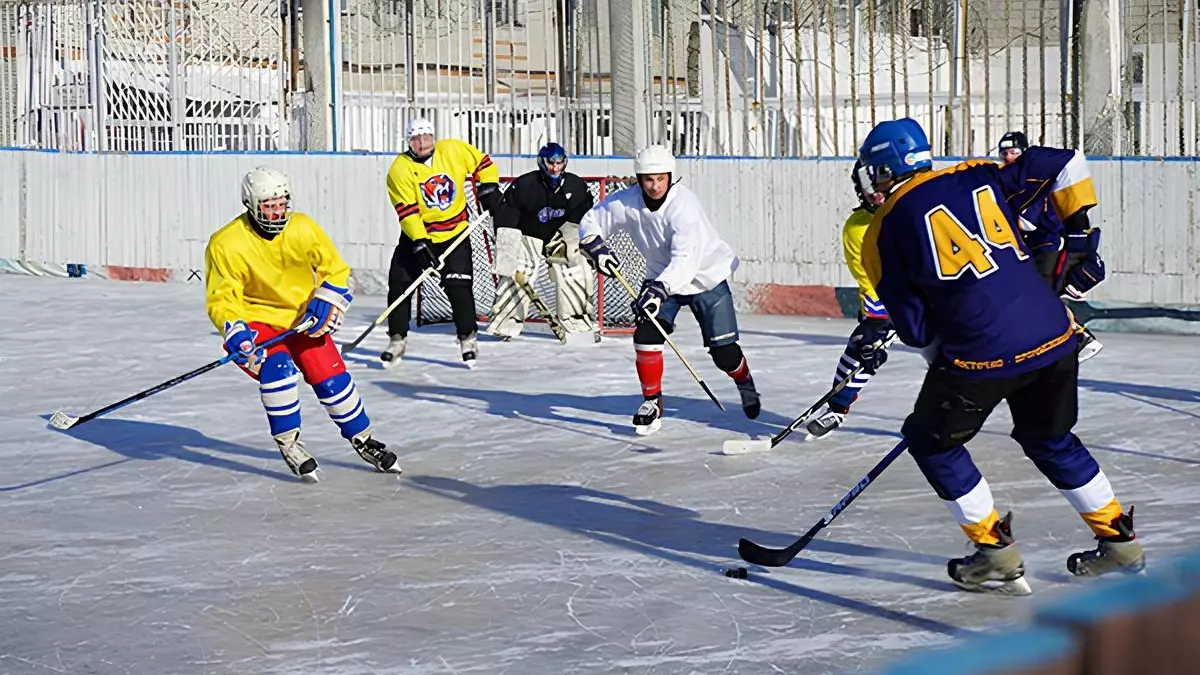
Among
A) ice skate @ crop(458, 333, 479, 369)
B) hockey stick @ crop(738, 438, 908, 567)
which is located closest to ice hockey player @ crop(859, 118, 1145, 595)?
hockey stick @ crop(738, 438, 908, 567)

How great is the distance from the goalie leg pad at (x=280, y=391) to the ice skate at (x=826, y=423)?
2.05 metres

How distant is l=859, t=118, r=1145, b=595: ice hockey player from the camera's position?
432 centimetres

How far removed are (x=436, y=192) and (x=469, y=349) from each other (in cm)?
88

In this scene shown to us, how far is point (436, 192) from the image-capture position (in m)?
9.78

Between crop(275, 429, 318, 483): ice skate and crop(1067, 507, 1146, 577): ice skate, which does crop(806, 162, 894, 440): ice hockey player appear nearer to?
crop(275, 429, 318, 483): ice skate

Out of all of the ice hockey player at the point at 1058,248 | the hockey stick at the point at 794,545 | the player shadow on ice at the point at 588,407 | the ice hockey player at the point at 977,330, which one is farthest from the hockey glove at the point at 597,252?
the ice hockey player at the point at 977,330

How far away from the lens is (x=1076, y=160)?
4746 mm

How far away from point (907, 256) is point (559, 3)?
→ 28.2 ft

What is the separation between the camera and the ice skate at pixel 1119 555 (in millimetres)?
4574

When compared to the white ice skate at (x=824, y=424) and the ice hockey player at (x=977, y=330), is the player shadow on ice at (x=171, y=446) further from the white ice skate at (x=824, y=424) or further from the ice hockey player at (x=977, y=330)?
the ice hockey player at (x=977, y=330)

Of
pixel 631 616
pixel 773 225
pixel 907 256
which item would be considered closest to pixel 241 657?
pixel 631 616

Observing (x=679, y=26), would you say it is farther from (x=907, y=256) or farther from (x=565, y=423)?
(x=907, y=256)

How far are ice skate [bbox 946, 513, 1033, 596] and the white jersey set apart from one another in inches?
110

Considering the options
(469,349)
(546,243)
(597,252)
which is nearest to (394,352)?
(469,349)
